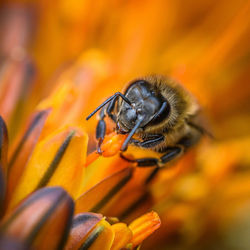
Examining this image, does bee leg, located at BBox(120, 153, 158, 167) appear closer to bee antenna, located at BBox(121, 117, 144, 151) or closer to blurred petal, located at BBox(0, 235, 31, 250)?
bee antenna, located at BBox(121, 117, 144, 151)

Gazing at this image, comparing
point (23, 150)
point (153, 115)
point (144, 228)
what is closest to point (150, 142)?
point (153, 115)

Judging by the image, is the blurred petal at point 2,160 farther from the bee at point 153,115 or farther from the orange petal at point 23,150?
the bee at point 153,115

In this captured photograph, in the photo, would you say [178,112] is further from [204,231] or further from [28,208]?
[204,231]

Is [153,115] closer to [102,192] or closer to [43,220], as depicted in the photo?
[102,192]

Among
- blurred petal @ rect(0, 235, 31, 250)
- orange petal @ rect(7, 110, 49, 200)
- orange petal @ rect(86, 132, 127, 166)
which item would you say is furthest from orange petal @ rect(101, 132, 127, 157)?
blurred petal @ rect(0, 235, 31, 250)

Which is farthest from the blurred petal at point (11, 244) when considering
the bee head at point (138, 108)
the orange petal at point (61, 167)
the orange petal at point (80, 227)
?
the bee head at point (138, 108)

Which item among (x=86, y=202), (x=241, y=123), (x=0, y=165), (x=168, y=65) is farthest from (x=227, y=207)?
(x=0, y=165)

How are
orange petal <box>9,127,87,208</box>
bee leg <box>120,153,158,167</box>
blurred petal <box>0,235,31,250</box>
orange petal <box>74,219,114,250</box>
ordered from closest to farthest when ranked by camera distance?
blurred petal <box>0,235,31,250</box> → orange petal <box>74,219,114,250</box> → orange petal <box>9,127,87,208</box> → bee leg <box>120,153,158,167</box>
